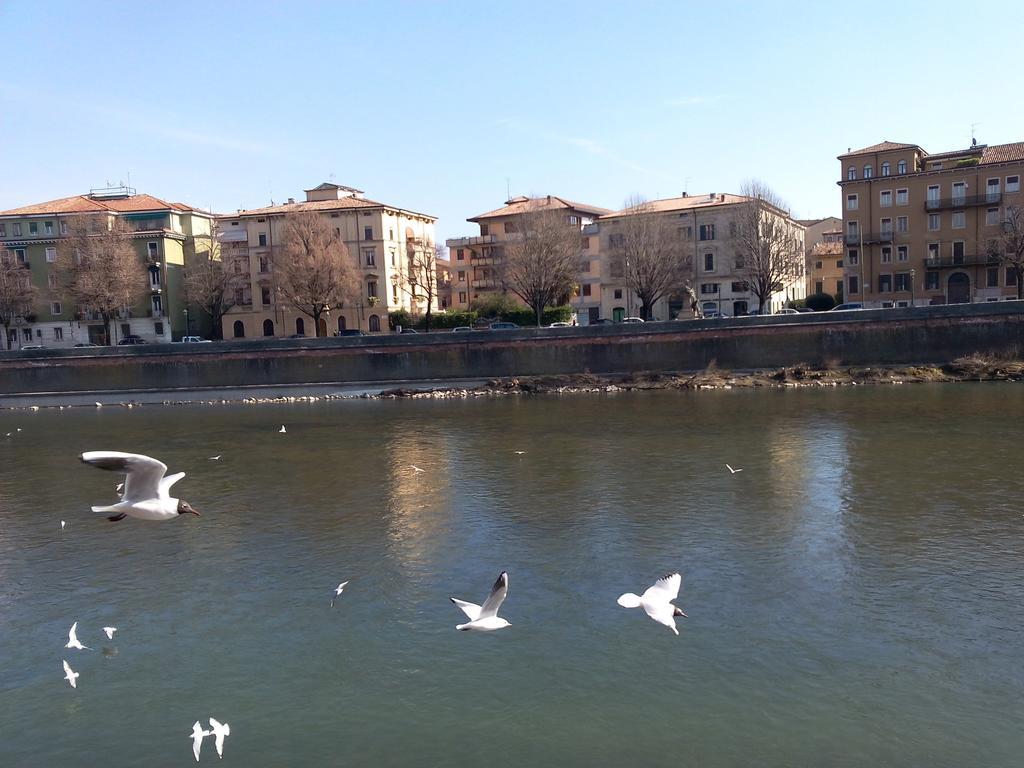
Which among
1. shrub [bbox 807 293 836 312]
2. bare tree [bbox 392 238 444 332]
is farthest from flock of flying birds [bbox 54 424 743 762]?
shrub [bbox 807 293 836 312]

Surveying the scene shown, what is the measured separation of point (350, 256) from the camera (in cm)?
6762

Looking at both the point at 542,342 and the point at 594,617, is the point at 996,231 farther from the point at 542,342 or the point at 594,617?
the point at 594,617

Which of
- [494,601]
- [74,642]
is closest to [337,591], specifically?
[74,642]

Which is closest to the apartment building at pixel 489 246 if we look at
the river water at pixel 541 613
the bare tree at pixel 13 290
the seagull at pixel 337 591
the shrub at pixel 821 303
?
the shrub at pixel 821 303

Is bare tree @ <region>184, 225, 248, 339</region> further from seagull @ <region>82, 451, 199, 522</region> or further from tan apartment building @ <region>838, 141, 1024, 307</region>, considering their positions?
seagull @ <region>82, 451, 199, 522</region>

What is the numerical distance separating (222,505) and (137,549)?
148 inches

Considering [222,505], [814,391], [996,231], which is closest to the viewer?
[222,505]

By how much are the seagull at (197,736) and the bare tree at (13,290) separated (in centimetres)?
6490

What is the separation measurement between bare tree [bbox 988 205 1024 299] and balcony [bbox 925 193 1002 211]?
1.23 meters

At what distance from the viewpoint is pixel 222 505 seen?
19.9 m

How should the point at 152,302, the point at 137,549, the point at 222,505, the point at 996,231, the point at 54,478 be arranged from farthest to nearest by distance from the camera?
the point at 152,302 < the point at 996,231 < the point at 54,478 < the point at 222,505 < the point at 137,549

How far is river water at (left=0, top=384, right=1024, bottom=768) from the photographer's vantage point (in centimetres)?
898

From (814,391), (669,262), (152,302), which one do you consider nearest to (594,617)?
(814,391)

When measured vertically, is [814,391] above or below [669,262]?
below
